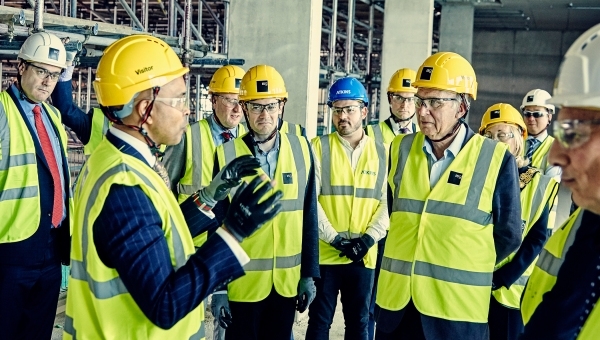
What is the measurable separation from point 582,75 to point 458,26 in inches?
725

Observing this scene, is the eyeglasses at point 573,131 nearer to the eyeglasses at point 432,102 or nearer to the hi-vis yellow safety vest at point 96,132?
the eyeglasses at point 432,102

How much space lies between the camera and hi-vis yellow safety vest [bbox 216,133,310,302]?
4.35 m

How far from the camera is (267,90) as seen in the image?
4.78 meters

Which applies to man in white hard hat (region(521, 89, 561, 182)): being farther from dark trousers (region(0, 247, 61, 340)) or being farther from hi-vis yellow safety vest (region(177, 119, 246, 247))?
dark trousers (region(0, 247, 61, 340))

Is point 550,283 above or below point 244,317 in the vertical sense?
above

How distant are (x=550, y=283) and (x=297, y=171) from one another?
2.65m

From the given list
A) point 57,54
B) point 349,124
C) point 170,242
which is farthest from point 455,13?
point 170,242

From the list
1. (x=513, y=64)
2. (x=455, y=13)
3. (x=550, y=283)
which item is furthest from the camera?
(x=513, y=64)

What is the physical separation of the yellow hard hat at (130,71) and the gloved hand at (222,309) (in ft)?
7.00

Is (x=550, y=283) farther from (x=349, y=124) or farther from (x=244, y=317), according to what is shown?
(x=349, y=124)

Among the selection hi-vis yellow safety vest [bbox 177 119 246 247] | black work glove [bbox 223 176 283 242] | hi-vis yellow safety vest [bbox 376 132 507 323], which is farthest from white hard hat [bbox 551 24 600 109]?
hi-vis yellow safety vest [bbox 177 119 246 247]

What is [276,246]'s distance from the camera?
14.5 feet

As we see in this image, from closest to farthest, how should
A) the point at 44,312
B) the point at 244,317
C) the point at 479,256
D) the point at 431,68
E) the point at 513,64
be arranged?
the point at 479,256 < the point at 431,68 < the point at 244,317 < the point at 44,312 < the point at 513,64

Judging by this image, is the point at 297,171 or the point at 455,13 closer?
the point at 297,171
